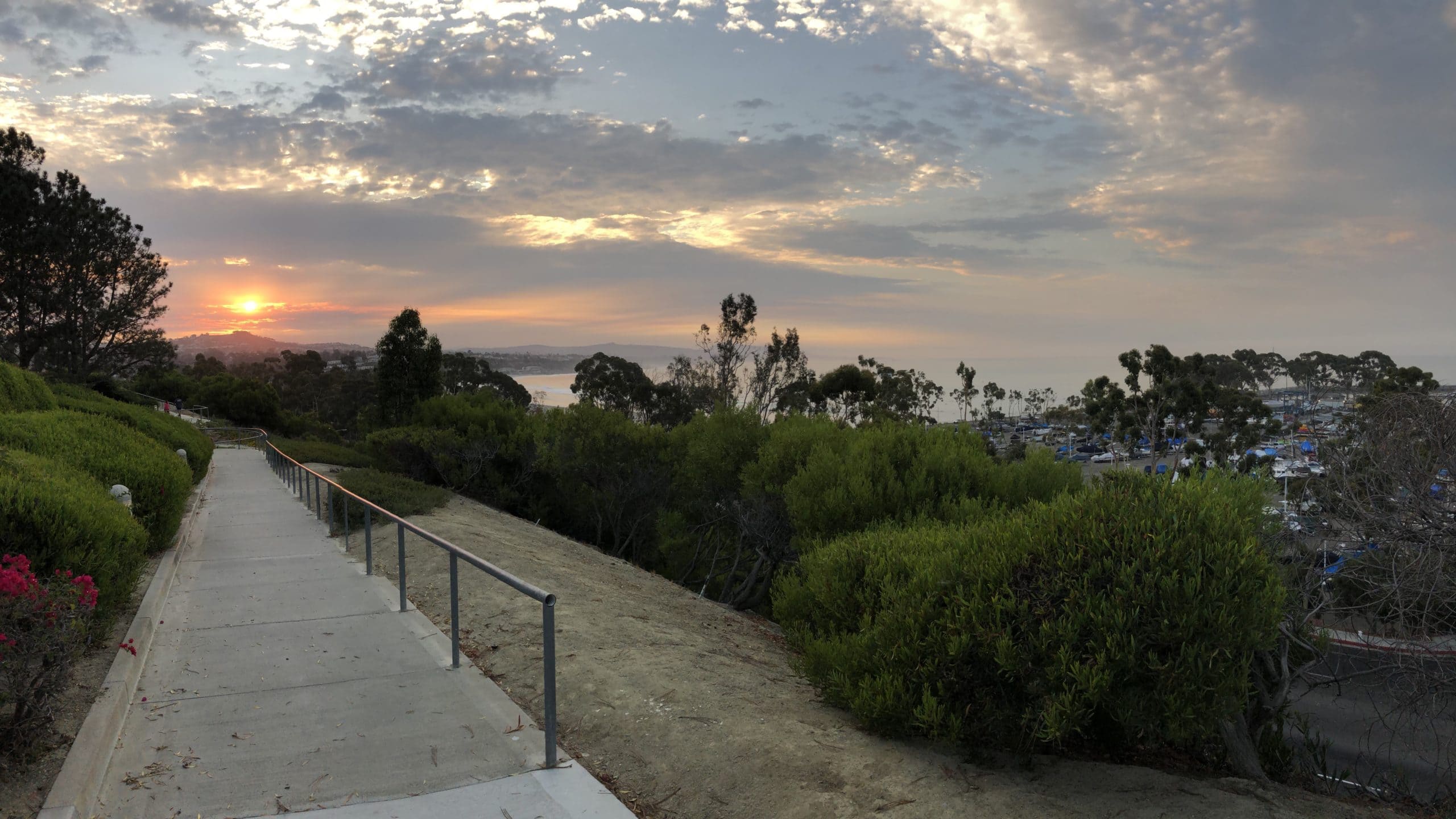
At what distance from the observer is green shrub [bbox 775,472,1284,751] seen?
4.73m

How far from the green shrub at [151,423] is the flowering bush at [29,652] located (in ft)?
44.6

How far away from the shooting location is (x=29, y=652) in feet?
14.1

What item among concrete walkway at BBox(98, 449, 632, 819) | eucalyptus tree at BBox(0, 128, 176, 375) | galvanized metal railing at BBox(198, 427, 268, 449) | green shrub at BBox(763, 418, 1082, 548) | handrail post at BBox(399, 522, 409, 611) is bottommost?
galvanized metal railing at BBox(198, 427, 268, 449)

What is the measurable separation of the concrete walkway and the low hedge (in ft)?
1.96

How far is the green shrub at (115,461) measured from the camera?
10453 mm

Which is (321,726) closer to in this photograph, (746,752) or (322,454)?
(746,752)

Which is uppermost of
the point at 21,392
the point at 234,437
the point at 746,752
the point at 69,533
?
the point at 21,392

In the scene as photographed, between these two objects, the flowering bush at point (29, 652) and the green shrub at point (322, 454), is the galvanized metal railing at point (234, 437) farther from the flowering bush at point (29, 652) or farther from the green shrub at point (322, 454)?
the flowering bush at point (29, 652)

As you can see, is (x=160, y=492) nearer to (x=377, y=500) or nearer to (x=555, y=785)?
(x=377, y=500)

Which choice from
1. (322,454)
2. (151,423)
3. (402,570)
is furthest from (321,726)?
(322,454)

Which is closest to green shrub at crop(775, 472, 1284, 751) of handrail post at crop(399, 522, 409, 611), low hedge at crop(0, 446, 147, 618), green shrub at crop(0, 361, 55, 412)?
handrail post at crop(399, 522, 409, 611)

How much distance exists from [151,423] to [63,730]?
16.8 metres

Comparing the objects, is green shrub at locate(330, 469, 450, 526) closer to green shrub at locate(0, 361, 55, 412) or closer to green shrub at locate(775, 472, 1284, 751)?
green shrub at locate(0, 361, 55, 412)

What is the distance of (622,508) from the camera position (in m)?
21.5
